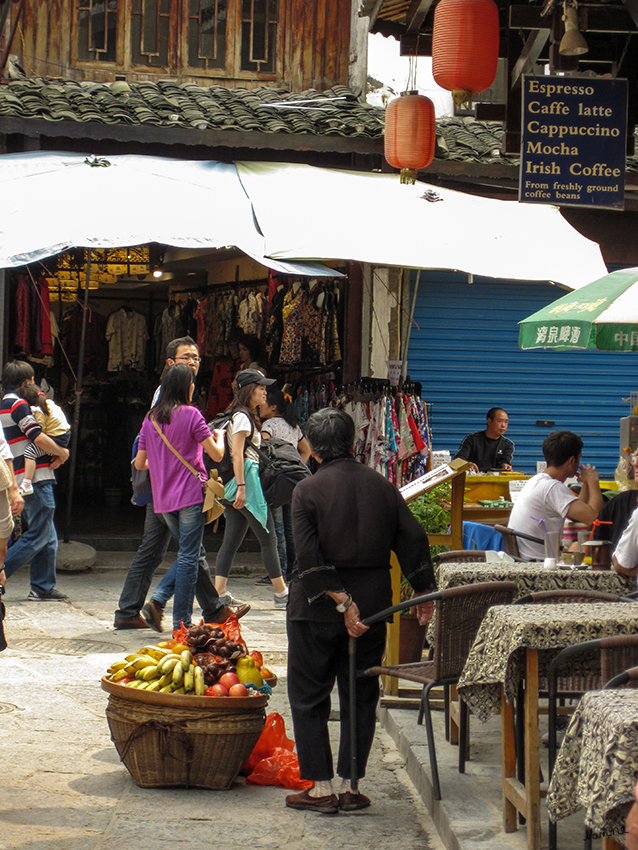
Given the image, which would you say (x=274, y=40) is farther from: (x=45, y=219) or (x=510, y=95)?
(x=510, y=95)

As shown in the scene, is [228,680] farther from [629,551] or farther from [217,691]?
[629,551]

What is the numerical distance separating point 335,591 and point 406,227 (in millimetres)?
6429

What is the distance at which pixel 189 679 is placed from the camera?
5074mm

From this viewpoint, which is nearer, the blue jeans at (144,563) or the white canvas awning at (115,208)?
the blue jeans at (144,563)

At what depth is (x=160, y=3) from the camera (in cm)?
1438

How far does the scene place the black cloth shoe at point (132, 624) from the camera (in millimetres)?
8531

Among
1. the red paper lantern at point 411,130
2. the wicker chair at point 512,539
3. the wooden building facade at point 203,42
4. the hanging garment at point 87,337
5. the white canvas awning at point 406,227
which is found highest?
the wooden building facade at point 203,42

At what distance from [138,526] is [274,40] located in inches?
271

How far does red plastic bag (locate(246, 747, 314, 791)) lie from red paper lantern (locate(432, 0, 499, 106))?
425 cm

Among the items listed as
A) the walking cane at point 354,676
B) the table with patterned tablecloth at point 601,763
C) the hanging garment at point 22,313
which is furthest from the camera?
the hanging garment at point 22,313

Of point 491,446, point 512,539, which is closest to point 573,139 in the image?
point 512,539

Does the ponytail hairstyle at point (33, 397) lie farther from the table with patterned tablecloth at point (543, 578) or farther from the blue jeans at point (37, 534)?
the table with patterned tablecloth at point (543, 578)

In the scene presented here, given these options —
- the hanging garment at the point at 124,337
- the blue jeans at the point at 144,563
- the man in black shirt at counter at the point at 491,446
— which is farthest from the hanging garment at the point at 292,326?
the blue jeans at the point at 144,563

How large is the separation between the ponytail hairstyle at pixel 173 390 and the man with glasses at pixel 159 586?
0.27 metres
